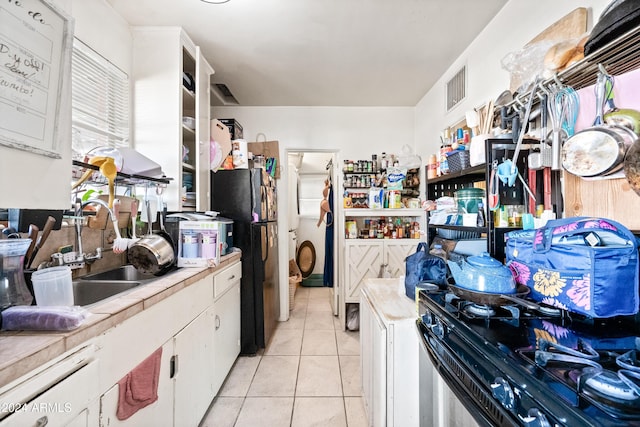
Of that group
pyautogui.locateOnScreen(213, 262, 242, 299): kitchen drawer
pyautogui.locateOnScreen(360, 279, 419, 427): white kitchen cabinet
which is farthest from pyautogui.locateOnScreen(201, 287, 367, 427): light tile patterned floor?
pyautogui.locateOnScreen(213, 262, 242, 299): kitchen drawer

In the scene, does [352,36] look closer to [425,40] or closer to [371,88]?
[425,40]

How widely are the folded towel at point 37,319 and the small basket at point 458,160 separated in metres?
1.85

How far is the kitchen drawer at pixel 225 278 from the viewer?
1938mm

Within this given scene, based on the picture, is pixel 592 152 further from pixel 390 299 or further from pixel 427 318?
pixel 390 299

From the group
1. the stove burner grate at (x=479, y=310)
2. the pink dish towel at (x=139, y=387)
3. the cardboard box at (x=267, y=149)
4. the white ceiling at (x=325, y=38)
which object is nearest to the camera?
the stove burner grate at (x=479, y=310)

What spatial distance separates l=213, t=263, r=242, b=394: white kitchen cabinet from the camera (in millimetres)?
1922

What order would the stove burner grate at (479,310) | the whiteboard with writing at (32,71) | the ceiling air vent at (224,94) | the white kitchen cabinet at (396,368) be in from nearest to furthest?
1. the whiteboard with writing at (32,71)
2. the stove burner grate at (479,310)
3. the white kitchen cabinet at (396,368)
4. the ceiling air vent at (224,94)

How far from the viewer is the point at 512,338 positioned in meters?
0.73

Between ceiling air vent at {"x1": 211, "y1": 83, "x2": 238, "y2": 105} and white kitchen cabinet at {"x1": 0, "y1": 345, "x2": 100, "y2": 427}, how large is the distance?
279 centimetres

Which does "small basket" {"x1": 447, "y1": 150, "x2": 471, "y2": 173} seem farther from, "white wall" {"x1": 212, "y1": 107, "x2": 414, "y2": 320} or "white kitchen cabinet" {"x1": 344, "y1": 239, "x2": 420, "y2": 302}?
"white wall" {"x1": 212, "y1": 107, "x2": 414, "y2": 320}

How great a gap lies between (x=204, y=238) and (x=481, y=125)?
1869 mm

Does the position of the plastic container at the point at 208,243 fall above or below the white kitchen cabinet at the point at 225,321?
above

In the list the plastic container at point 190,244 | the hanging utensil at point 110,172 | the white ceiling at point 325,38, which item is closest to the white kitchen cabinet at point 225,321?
the plastic container at point 190,244

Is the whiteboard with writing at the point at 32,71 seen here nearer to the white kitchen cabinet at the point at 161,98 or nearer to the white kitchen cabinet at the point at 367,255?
the white kitchen cabinet at the point at 161,98
